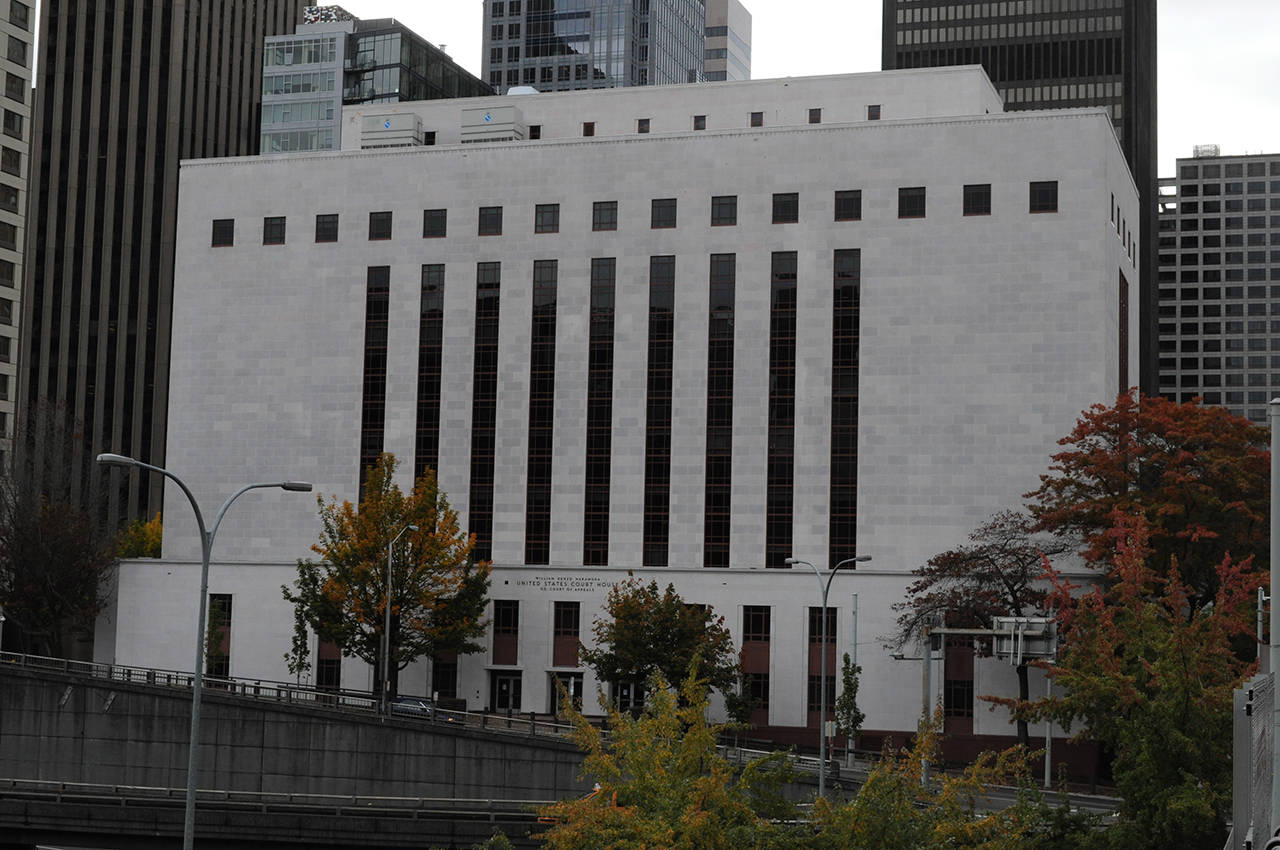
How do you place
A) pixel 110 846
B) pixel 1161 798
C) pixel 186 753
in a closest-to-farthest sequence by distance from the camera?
pixel 1161 798, pixel 110 846, pixel 186 753

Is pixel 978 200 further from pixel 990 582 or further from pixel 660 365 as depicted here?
pixel 990 582

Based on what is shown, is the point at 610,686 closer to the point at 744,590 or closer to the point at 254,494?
the point at 744,590

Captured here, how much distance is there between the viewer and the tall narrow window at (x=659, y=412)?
301 ft

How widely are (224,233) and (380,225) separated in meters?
10.1

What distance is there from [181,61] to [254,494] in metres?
82.5

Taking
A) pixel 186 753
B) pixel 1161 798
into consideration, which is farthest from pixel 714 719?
pixel 1161 798

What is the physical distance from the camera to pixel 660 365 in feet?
305

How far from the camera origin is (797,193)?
302ft

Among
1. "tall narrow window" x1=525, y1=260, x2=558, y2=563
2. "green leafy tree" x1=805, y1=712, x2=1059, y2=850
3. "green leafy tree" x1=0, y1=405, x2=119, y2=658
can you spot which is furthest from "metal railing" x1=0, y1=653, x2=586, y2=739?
"green leafy tree" x1=805, y1=712, x2=1059, y2=850

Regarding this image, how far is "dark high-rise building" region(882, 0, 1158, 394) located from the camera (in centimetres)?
16975

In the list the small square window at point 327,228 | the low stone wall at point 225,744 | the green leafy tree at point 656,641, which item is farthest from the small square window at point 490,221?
the low stone wall at point 225,744

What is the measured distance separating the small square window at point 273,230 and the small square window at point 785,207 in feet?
96.7

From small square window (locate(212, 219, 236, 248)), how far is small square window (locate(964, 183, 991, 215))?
1690 inches

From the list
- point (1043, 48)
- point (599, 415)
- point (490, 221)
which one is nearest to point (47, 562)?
point (490, 221)
